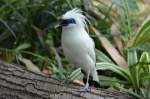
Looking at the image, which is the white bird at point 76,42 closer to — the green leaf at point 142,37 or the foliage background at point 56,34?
the foliage background at point 56,34

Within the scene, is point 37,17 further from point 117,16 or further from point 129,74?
point 129,74

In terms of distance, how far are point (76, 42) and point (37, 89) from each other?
35cm

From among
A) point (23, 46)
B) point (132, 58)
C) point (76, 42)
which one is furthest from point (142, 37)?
point (76, 42)

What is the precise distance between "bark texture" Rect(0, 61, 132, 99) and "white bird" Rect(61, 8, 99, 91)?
0.26ft

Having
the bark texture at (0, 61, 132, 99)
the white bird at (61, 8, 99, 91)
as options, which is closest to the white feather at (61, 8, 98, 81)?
the white bird at (61, 8, 99, 91)

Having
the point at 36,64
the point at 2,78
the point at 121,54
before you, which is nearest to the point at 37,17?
the point at 36,64

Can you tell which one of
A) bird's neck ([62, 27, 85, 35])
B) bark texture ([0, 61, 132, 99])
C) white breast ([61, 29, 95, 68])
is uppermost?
bird's neck ([62, 27, 85, 35])

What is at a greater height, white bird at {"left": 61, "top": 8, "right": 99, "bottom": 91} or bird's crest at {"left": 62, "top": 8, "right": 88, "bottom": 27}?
bird's crest at {"left": 62, "top": 8, "right": 88, "bottom": 27}

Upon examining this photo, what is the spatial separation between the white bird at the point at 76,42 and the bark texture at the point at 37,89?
79 mm

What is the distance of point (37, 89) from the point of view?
2986 millimetres

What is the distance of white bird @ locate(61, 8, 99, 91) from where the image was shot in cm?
292

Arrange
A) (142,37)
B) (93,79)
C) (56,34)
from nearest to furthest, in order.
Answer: (93,79), (142,37), (56,34)

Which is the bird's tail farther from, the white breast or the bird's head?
the bird's head

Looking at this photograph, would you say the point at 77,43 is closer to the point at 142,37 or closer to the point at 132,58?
the point at 132,58
